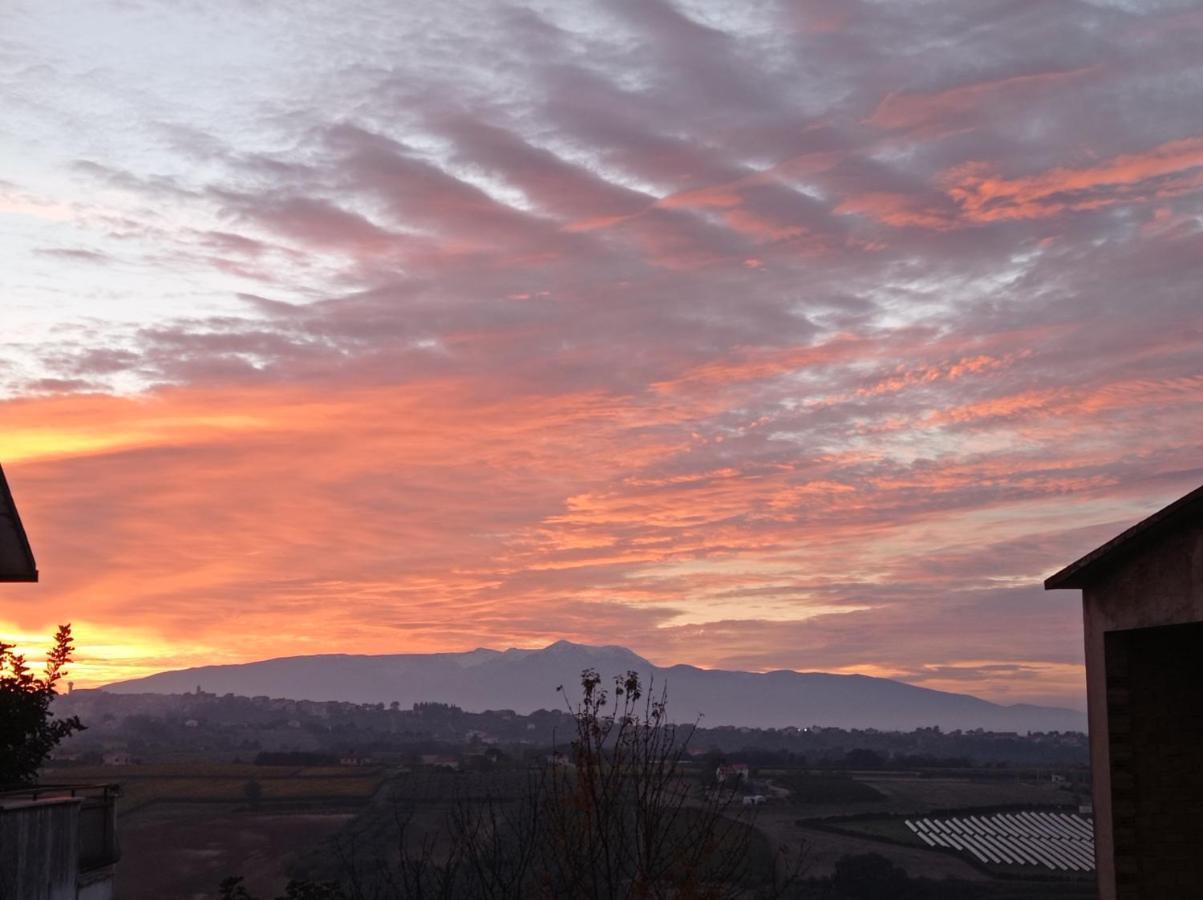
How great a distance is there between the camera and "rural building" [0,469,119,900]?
1709cm

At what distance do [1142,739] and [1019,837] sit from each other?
5047 inches

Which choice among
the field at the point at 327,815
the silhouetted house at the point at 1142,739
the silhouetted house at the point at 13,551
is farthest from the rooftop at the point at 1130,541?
the field at the point at 327,815

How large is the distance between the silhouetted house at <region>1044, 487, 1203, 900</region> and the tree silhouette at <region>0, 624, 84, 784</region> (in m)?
15.7

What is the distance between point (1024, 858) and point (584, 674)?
115 metres

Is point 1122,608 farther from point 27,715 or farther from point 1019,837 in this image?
point 1019,837

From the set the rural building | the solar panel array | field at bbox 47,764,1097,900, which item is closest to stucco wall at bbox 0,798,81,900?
the rural building

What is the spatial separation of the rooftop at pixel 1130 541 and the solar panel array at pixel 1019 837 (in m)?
109

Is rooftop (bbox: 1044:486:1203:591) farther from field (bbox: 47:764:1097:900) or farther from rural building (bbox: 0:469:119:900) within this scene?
field (bbox: 47:764:1097:900)

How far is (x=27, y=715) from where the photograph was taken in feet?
68.4

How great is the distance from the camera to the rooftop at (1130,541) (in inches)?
452

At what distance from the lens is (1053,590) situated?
13547mm

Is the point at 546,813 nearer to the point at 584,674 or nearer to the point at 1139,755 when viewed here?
the point at 584,674

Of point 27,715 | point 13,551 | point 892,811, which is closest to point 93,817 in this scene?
point 27,715

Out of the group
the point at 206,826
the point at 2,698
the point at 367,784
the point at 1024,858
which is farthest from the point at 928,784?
the point at 2,698
